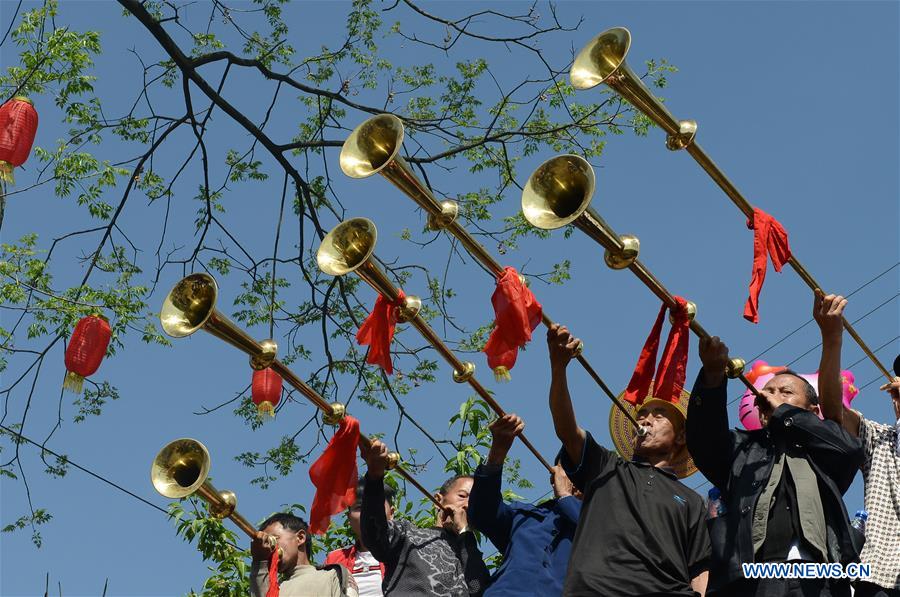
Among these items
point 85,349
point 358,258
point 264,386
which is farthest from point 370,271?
point 85,349

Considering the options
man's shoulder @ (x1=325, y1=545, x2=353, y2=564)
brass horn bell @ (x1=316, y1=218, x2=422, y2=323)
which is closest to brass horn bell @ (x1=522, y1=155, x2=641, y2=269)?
brass horn bell @ (x1=316, y1=218, x2=422, y2=323)

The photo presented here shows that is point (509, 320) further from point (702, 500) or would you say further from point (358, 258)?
point (702, 500)

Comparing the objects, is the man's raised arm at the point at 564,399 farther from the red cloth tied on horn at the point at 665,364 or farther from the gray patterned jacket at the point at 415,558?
the gray patterned jacket at the point at 415,558

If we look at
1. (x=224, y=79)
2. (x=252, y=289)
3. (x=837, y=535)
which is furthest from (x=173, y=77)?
(x=837, y=535)

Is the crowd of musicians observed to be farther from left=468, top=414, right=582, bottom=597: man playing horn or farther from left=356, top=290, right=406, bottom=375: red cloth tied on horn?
left=356, top=290, right=406, bottom=375: red cloth tied on horn

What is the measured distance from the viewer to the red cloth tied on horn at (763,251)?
5730mm

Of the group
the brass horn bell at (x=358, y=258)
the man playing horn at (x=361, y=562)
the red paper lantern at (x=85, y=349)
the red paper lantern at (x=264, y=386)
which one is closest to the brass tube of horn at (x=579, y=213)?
the brass horn bell at (x=358, y=258)

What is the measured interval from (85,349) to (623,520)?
17.5 feet

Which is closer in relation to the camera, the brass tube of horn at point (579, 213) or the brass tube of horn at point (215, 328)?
the brass tube of horn at point (579, 213)

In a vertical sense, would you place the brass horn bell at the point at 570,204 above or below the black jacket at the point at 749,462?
above

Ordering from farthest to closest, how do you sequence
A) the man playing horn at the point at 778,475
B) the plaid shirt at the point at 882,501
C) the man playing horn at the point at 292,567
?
1. the man playing horn at the point at 292,567
2. the plaid shirt at the point at 882,501
3. the man playing horn at the point at 778,475

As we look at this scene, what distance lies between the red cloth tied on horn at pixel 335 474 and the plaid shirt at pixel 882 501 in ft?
7.60

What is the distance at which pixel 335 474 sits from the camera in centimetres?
636
